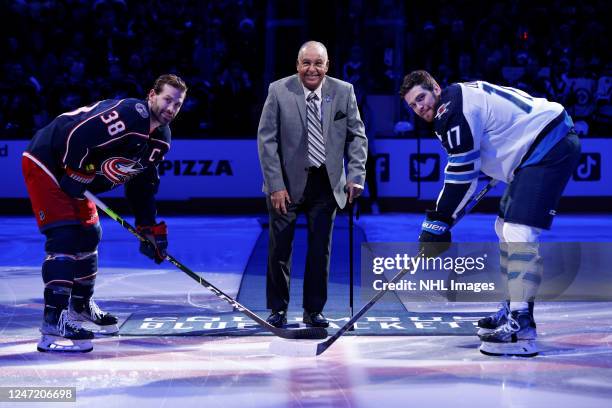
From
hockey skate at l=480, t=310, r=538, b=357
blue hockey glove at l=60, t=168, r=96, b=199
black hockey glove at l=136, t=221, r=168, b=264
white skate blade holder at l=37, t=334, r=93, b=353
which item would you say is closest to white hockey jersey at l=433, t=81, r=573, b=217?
hockey skate at l=480, t=310, r=538, b=357

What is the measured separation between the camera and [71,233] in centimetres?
531

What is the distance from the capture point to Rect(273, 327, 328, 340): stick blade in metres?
5.46

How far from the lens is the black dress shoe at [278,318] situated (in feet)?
19.2

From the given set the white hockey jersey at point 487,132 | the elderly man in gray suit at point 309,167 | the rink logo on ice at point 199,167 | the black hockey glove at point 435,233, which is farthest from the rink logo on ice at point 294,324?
the rink logo on ice at point 199,167

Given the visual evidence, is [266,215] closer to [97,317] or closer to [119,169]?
[97,317]

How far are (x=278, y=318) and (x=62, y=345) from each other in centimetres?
131

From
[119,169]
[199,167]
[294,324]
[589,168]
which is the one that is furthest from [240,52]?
[119,169]

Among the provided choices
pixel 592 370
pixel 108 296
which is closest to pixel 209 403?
pixel 592 370

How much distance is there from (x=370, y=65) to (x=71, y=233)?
10.5 metres

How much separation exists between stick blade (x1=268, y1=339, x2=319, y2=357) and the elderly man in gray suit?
0.58m

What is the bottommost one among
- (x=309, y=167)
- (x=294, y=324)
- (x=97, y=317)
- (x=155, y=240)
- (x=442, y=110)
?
(x=294, y=324)

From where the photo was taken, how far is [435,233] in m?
5.16

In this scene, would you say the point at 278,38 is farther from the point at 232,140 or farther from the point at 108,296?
the point at 108,296

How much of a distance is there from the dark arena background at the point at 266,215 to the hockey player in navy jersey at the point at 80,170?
0.31 m
